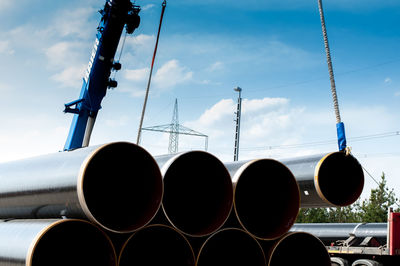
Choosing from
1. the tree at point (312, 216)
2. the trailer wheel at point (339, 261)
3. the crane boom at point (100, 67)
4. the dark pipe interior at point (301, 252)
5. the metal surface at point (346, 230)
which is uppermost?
the tree at point (312, 216)

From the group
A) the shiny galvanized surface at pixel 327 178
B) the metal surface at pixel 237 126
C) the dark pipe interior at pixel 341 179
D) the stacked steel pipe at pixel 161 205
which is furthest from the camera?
the metal surface at pixel 237 126

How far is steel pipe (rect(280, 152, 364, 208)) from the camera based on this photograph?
628cm

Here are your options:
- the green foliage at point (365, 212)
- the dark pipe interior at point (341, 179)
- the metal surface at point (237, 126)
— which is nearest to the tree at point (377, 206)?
the green foliage at point (365, 212)

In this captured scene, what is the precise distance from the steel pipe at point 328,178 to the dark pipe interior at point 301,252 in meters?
0.55

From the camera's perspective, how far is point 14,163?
6441 millimetres

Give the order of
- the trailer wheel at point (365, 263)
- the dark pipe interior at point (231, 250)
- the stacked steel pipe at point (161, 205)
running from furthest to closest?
the trailer wheel at point (365, 263) < the dark pipe interior at point (231, 250) < the stacked steel pipe at point (161, 205)

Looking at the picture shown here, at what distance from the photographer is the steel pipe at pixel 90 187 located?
4.64 m

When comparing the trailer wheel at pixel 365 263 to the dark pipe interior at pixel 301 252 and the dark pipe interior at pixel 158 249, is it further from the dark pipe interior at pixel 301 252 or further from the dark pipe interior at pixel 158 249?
the dark pipe interior at pixel 158 249

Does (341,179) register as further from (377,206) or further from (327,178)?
(377,206)

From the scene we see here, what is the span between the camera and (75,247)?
17.5 ft

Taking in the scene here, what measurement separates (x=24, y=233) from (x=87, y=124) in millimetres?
6700

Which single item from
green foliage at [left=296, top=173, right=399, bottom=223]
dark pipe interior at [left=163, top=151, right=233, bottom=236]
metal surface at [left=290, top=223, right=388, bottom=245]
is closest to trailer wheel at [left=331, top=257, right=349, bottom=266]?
metal surface at [left=290, top=223, right=388, bottom=245]

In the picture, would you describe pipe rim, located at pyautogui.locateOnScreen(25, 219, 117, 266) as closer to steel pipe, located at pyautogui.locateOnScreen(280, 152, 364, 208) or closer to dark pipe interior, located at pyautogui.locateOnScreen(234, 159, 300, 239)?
dark pipe interior, located at pyautogui.locateOnScreen(234, 159, 300, 239)

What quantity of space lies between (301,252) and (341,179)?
1.23 meters
